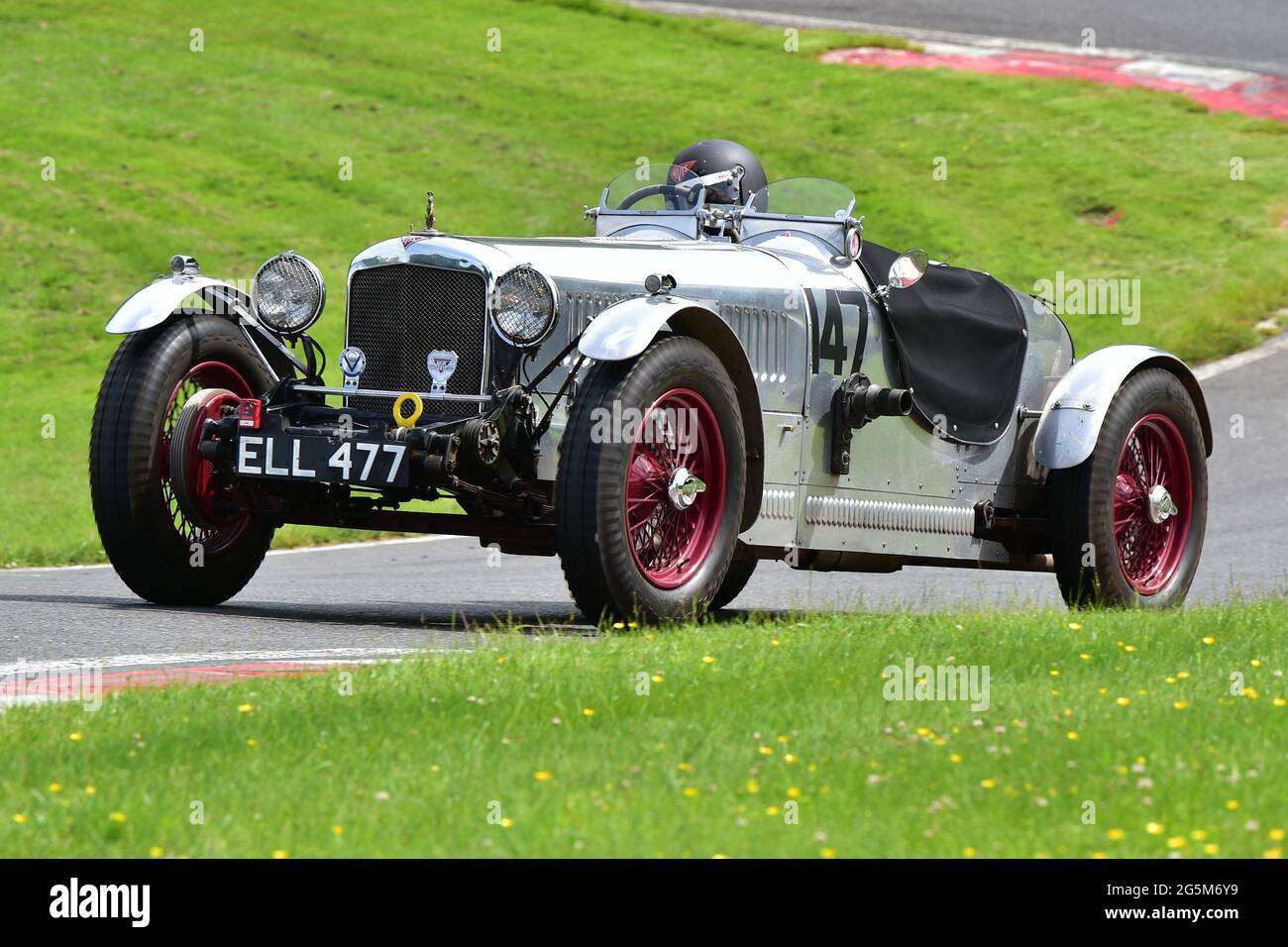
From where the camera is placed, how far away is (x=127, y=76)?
96.7 feet

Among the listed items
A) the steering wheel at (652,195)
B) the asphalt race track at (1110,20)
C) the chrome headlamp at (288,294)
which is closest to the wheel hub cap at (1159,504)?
the steering wheel at (652,195)

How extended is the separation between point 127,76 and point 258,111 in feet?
8.62

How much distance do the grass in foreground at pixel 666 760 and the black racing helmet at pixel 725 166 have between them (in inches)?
139

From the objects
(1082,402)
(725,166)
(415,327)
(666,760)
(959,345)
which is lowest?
(666,760)

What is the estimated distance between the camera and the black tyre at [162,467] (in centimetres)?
829

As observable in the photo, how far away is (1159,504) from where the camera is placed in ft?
32.5

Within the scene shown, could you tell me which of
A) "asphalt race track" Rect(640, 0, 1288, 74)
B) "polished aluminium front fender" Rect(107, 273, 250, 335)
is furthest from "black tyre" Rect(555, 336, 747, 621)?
"asphalt race track" Rect(640, 0, 1288, 74)

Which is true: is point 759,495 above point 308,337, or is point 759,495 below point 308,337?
below

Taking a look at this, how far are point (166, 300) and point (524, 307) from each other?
1830 mm

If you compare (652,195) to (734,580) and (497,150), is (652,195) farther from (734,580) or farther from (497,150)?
(497,150)

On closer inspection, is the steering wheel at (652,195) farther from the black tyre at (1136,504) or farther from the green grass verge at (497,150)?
the green grass verge at (497,150)

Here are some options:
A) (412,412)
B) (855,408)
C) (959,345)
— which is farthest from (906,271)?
(412,412)
